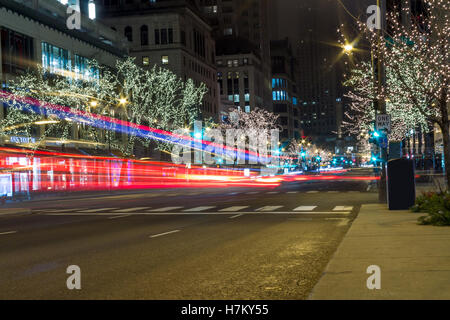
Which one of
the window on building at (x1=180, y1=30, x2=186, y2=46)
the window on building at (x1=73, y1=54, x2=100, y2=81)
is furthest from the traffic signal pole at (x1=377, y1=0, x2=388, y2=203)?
the window on building at (x1=180, y1=30, x2=186, y2=46)

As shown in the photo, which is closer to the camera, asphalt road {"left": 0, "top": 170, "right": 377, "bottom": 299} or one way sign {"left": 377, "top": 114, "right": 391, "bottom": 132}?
asphalt road {"left": 0, "top": 170, "right": 377, "bottom": 299}

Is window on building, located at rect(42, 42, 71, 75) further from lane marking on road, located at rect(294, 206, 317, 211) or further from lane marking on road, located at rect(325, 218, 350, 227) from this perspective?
lane marking on road, located at rect(325, 218, 350, 227)

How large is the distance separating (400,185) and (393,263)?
10871 mm

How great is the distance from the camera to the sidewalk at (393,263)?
6.96m

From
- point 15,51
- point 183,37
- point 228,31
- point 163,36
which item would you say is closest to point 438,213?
point 15,51

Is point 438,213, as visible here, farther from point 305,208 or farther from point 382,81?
point 305,208

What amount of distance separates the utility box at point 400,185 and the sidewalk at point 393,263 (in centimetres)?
431

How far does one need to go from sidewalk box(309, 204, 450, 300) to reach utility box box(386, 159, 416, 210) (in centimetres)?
431

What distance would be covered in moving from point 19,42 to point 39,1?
6.24m

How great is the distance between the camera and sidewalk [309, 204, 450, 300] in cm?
696

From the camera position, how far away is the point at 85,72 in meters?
57.5

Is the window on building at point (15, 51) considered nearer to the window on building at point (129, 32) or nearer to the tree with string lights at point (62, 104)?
the tree with string lights at point (62, 104)

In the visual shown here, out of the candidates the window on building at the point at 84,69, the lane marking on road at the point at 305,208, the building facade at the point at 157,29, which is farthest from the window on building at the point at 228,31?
the lane marking on road at the point at 305,208
